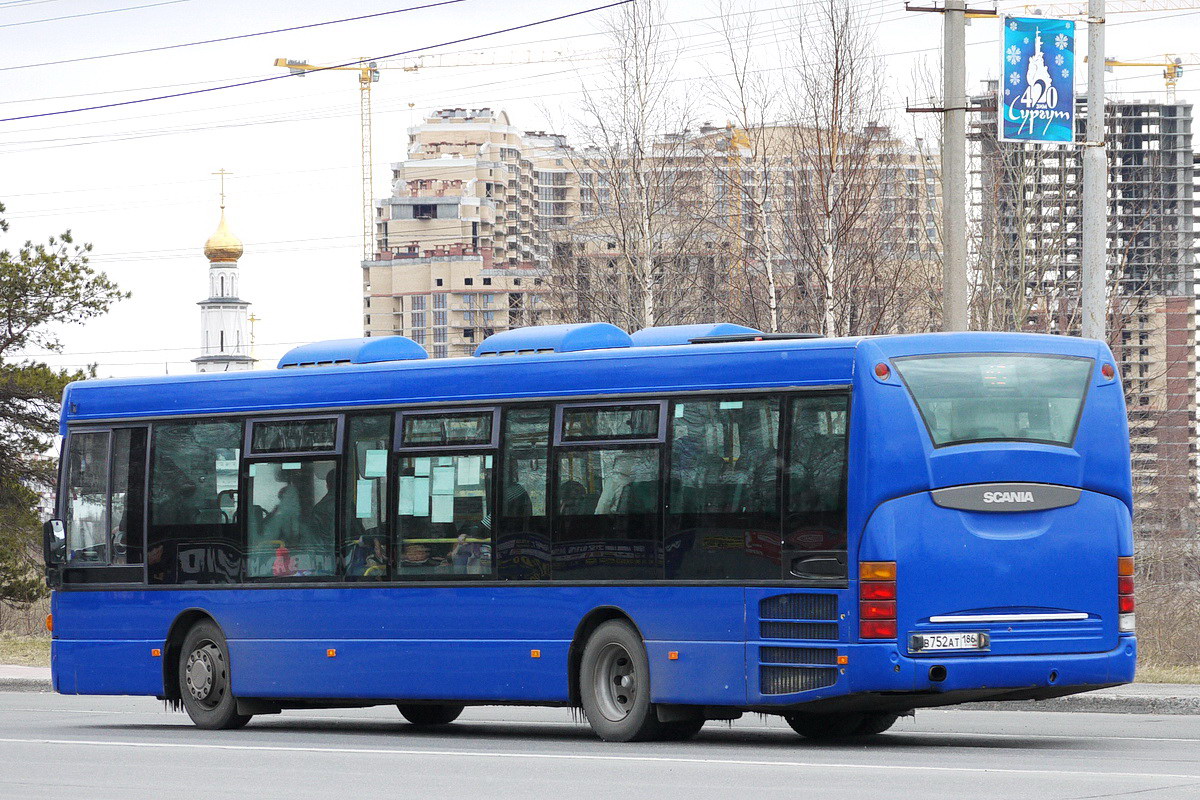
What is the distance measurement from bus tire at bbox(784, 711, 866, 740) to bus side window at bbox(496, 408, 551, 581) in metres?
2.15

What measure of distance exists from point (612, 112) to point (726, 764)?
40.1 m

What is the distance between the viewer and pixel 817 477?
1305 centimetres

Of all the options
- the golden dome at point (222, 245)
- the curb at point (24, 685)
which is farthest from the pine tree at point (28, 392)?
the golden dome at point (222, 245)

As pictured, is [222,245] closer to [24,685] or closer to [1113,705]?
[24,685]

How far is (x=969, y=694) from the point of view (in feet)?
42.2

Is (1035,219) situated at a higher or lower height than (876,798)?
higher

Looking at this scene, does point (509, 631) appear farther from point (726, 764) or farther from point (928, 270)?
point (928, 270)

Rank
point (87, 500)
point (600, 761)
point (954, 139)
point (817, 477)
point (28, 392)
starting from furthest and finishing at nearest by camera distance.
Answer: point (28, 392)
point (954, 139)
point (87, 500)
point (817, 477)
point (600, 761)

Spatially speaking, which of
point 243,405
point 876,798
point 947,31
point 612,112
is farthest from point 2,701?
point 612,112

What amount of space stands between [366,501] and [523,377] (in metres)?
1.74

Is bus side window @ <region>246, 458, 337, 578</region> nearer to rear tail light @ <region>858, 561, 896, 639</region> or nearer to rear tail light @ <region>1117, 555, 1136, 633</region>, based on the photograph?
rear tail light @ <region>858, 561, 896, 639</region>

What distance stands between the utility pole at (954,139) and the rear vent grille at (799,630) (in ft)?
20.7

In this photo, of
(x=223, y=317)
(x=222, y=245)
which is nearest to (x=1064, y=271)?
(x=222, y=245)

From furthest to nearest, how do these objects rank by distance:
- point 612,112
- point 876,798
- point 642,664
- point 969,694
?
1. point 612,112
2. point 642,664
3. point 969,694
4. point 876,798
